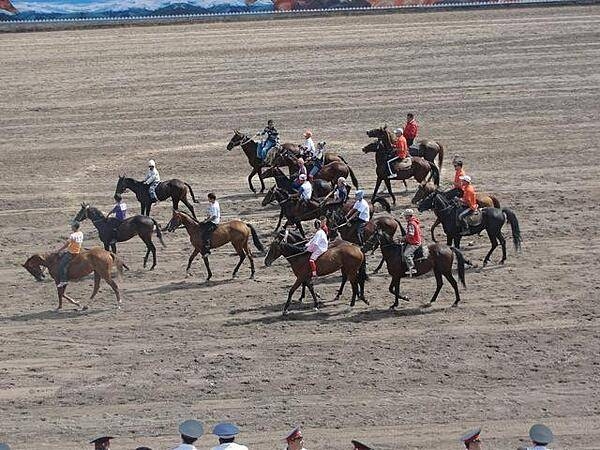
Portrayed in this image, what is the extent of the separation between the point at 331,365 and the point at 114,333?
14.7ft

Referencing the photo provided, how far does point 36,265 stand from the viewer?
2531 cm

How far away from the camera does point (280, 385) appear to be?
2011cm

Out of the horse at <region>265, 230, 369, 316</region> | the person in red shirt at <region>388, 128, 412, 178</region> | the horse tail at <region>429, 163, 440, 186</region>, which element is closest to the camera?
the horse at <region>265, 230, 369, 316</region>

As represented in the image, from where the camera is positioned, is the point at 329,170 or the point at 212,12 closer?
the point at 329,170

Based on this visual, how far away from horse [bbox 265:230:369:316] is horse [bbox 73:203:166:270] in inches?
161

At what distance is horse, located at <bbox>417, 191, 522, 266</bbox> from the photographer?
85.5 ft

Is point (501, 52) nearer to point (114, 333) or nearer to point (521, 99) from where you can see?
point (521, 99)

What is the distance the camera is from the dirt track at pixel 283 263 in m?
19.2

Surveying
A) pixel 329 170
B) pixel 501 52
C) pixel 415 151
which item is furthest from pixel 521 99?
pixel 329 170

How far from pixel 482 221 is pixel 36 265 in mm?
9533

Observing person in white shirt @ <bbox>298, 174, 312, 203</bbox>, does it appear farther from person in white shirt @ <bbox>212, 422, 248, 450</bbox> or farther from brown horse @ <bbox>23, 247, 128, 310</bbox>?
person in white shirt @ <bbox>212, 422, 248, 450</bbox>

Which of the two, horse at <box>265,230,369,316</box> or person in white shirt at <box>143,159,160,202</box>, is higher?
person in white shirt at <box>143,159,160,202</box>

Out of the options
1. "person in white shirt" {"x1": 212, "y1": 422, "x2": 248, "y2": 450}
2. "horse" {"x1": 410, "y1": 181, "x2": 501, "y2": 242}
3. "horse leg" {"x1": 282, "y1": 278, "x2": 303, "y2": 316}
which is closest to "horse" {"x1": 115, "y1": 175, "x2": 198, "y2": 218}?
"horse" {"x1": 410, "y1": 181, "x2": 501, "y2": 242}

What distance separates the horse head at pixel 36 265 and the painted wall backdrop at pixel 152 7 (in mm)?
33227
